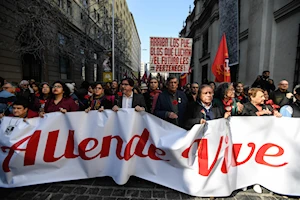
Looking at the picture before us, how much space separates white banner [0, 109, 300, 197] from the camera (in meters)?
2.49

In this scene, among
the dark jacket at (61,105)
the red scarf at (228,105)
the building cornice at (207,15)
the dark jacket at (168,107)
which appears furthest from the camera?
the building cornice at (207,15)

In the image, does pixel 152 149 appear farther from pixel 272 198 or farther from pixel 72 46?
pixel 72 46

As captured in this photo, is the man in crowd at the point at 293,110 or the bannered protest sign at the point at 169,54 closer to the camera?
the man in crowd at the point at 293,110

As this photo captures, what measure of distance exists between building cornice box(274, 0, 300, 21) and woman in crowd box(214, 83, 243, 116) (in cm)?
581

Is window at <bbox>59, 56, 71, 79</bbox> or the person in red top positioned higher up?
window at <bbox>59, 56, 71, 79</bbox>

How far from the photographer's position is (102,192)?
2.62m

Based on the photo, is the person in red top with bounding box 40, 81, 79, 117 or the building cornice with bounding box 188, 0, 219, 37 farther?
the building cornice with bounding box 188, 0, 219, 37

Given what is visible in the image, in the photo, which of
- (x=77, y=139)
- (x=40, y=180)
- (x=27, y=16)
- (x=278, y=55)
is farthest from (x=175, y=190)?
(x=27, y=16)

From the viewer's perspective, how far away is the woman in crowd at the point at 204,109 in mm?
2684

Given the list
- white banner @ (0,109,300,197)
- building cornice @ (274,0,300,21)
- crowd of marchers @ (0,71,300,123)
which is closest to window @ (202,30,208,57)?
building cornice @ (274,0,300,21)

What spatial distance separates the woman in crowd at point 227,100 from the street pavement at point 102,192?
3.99 ft

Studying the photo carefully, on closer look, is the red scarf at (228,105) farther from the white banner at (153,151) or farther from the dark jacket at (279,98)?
the dark jacket at (279,98)

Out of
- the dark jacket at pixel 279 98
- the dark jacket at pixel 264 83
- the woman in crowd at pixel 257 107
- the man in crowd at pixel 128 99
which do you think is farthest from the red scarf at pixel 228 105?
the dark jacket at pixel 264 83

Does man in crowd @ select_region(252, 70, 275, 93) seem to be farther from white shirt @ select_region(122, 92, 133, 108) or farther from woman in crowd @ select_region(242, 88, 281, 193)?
white shirt @ select_region(122, 92, 133, 108)
